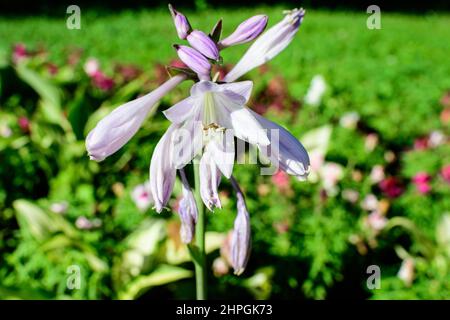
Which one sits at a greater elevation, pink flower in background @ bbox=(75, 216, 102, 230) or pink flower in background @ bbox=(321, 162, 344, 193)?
pink flower in background @ bbox=(321, 162, 344, 193)

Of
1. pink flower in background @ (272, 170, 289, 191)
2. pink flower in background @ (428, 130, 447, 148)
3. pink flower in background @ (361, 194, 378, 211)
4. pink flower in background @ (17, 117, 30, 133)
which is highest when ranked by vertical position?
pink flower in background @ (17, 117, 30, 133)

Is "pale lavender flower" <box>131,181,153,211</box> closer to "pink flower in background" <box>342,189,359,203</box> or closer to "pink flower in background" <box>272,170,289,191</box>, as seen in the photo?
"pink flower in background" <box>272,170,289,191</box>

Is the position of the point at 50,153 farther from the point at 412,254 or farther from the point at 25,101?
the point at 412,254

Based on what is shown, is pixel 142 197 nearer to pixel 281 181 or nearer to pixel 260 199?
pixel 260 199

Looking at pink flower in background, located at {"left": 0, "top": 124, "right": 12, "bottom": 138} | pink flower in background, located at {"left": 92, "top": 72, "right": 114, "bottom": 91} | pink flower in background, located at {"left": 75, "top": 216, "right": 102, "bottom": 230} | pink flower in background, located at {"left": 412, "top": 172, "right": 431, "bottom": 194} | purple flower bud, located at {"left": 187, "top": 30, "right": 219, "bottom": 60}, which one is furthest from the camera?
pink flower in background, located at {"left": 92, "top": 72, "right": 114, "bottom": 91}

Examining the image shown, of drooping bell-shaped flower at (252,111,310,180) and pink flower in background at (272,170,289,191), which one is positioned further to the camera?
pink flower in background at (272,170,289,191)

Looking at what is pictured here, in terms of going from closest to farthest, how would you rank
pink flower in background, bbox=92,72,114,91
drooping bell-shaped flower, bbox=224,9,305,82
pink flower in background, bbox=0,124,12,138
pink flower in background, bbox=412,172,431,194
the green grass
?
drooping bell-shaped flower, bbox=224,9,305,82
pink flower in background, bbox=412,172,431,194
pink flower in background, bbox=0,124,12,138
pink flower in background, bbox=92,72,114,91
the green grass

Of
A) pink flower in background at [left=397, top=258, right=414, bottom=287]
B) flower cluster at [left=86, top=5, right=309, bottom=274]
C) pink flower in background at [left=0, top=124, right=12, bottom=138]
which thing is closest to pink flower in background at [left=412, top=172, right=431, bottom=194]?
pink flower in background at [left=397, top=258, right=414, bottom=287]
